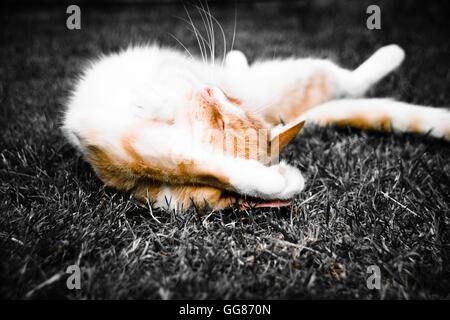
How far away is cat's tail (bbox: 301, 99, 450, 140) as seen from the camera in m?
1.59

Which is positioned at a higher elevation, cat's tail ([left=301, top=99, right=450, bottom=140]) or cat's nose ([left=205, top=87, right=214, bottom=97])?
cat's nose ([left=205, top=87, right=214, bottom=97])

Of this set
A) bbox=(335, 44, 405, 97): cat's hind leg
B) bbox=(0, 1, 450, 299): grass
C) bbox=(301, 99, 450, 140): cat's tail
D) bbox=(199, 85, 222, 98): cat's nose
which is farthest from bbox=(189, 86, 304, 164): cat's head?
bbox=(335, 44, 405, 97): cat's hind leg

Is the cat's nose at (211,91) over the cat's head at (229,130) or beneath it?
over

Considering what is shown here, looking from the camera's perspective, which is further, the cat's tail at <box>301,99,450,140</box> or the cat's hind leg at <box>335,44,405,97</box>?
the cat's hind leg at <box>335,44,405,97</box>

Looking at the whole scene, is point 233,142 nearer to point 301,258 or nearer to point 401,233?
point 301,258

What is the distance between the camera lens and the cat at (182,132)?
3.37ft

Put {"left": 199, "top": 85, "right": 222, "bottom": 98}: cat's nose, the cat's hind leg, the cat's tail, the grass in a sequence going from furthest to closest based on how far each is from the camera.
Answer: the cat's hind leg < the cat's tail < {"left": 199, "top": 85, "right": 222, "bottom": 98}: cat's nose < the grass

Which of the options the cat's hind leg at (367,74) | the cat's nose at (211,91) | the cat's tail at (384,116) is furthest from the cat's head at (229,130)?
the cat's hind leg at (367,74)

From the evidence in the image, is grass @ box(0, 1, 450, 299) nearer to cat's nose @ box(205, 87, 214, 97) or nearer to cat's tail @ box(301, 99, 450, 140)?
cat's tail @ box(301, 99, 450, 140)

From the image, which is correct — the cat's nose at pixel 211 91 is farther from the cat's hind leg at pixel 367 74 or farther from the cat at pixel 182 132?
the cat's hind leg at pixel 367 74

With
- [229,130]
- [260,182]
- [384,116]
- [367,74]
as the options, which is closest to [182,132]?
[229,130]
